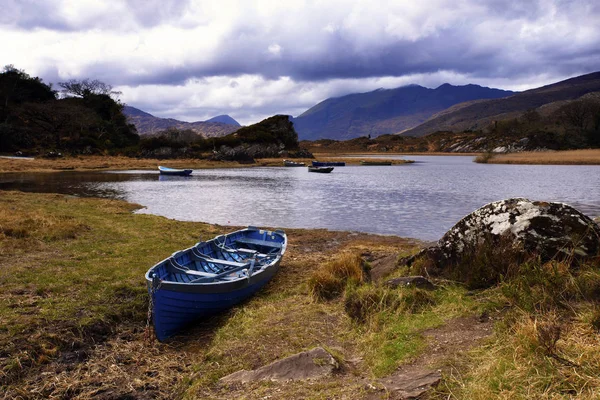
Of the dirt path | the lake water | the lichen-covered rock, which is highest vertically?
the lichen-covered rock

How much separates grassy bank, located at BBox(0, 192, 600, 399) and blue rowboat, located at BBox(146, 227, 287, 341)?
1.23 feet

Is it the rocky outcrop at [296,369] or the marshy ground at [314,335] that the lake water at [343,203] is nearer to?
the marshy ground at [314,335]

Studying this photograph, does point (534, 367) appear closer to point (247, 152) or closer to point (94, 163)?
point (94, 163)

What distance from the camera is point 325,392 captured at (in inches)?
193

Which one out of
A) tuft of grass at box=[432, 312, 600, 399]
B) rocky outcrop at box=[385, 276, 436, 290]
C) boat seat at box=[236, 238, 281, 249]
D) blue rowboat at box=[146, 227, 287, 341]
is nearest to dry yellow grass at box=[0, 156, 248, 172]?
boat seat at box=[236, 238, 281, 249]

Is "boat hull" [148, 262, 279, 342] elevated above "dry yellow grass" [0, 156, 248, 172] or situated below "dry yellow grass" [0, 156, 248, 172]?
below

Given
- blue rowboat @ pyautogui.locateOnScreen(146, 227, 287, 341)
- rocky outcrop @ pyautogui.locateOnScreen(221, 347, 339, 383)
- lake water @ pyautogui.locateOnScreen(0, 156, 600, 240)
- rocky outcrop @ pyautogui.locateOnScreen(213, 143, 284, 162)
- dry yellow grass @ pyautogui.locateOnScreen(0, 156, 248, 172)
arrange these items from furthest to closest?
rocky outcrop @ pyautogui.locateOnScreen(213, 143, 284, 162) < dry yellow grass @ pyautogui.locateOnScreen(0, 156, 248, 172) < lake water @ pyautogui.locateOnScreen(0, 156, 600, 240) < blue rowboat @ pyautogui.locateOnScreen(146, 227, 287, 341) < rocky outcrop @ pyautogui.locateOnScreen(221, 347, 339, 383)

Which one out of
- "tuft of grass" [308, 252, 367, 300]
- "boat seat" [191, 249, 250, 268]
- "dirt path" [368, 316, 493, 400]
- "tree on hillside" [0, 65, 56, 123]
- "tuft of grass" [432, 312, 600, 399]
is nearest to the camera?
"tuft of grass" [432, 312, 600, 399]

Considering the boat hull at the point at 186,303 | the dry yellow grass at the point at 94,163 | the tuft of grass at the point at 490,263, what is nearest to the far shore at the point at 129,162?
the dry yellow grass at the point at 94,163

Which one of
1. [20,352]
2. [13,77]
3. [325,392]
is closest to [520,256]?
[325,392]

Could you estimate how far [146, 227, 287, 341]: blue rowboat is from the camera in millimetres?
8195

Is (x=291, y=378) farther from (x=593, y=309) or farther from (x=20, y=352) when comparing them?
(x=20, y=352)

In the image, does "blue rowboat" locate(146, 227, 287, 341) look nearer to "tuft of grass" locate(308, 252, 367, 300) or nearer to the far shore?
"tuft of grass" locate(308, 252, 367, 300)

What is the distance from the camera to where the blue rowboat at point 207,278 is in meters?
8.20
